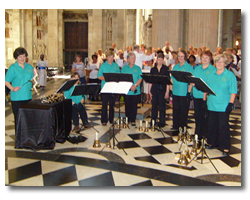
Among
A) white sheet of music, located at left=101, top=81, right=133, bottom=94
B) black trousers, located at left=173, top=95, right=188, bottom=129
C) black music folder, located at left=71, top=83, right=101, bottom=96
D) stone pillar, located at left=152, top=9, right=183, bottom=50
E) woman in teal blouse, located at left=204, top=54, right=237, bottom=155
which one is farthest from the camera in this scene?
stone pillar, located at left=152, top=9, right=183, bottom=50

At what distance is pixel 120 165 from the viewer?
15.9 feet

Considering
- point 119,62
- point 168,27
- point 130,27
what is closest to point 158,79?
point 119,62

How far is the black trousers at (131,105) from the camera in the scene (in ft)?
24.1

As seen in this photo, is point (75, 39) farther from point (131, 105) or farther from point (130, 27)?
point (131, 105)

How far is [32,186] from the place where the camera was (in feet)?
13.3

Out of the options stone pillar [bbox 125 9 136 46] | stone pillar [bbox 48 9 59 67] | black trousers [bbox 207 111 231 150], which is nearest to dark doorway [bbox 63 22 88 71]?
stone pillar [bbox 48 9 59 67]

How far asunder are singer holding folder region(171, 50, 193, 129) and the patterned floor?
2.33ft

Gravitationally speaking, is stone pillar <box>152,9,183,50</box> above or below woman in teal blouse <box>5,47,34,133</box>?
above

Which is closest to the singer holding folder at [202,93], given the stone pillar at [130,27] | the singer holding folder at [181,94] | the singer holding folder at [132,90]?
the singer holding folder at [181,94]

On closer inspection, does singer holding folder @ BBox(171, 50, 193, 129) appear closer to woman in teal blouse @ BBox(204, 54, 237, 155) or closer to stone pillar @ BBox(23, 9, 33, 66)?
woman in teal blouse @ BBox(204, 54, 237, 155)

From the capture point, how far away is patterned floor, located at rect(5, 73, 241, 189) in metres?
4.25

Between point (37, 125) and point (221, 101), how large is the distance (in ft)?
11.2
